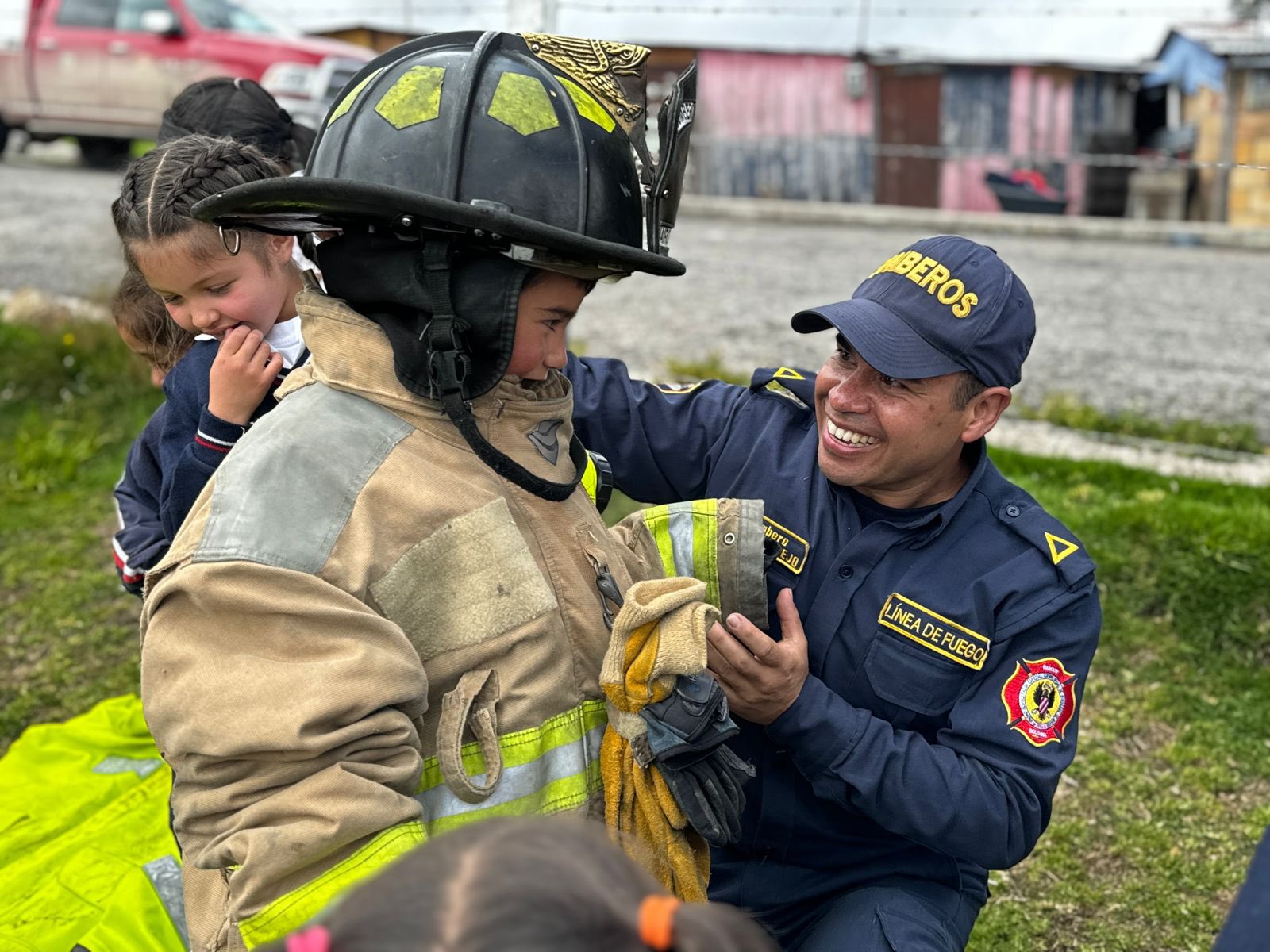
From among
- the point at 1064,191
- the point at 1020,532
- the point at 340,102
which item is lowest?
the point at 1064,191

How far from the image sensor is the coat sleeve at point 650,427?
2.79 m

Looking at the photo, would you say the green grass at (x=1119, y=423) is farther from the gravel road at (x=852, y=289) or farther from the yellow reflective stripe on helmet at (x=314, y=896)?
the yellow reflective stripe on helmet at (x=314, y=896)

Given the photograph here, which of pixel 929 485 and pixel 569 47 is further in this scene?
pixel 929 485

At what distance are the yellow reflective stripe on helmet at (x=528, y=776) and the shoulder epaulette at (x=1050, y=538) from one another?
987 millimetres

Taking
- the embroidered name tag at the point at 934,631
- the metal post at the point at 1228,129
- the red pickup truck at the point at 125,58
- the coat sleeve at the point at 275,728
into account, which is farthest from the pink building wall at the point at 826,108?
the coat sleeve at the point at 275,728

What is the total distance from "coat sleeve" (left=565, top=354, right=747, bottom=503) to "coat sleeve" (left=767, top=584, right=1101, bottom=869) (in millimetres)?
670

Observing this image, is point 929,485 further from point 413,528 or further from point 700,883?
point 413,528

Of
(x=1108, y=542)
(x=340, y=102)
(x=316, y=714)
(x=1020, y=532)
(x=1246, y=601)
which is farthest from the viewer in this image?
(x=1108, y=542)

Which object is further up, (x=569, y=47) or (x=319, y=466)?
(x=569, y=47)

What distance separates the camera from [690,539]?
2.37 m

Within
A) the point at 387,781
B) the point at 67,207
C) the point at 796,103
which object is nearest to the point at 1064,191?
the point at 796,103

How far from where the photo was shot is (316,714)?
1.62 meters

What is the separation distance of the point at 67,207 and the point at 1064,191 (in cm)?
1552

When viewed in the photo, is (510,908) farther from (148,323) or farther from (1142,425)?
(1142,425)
